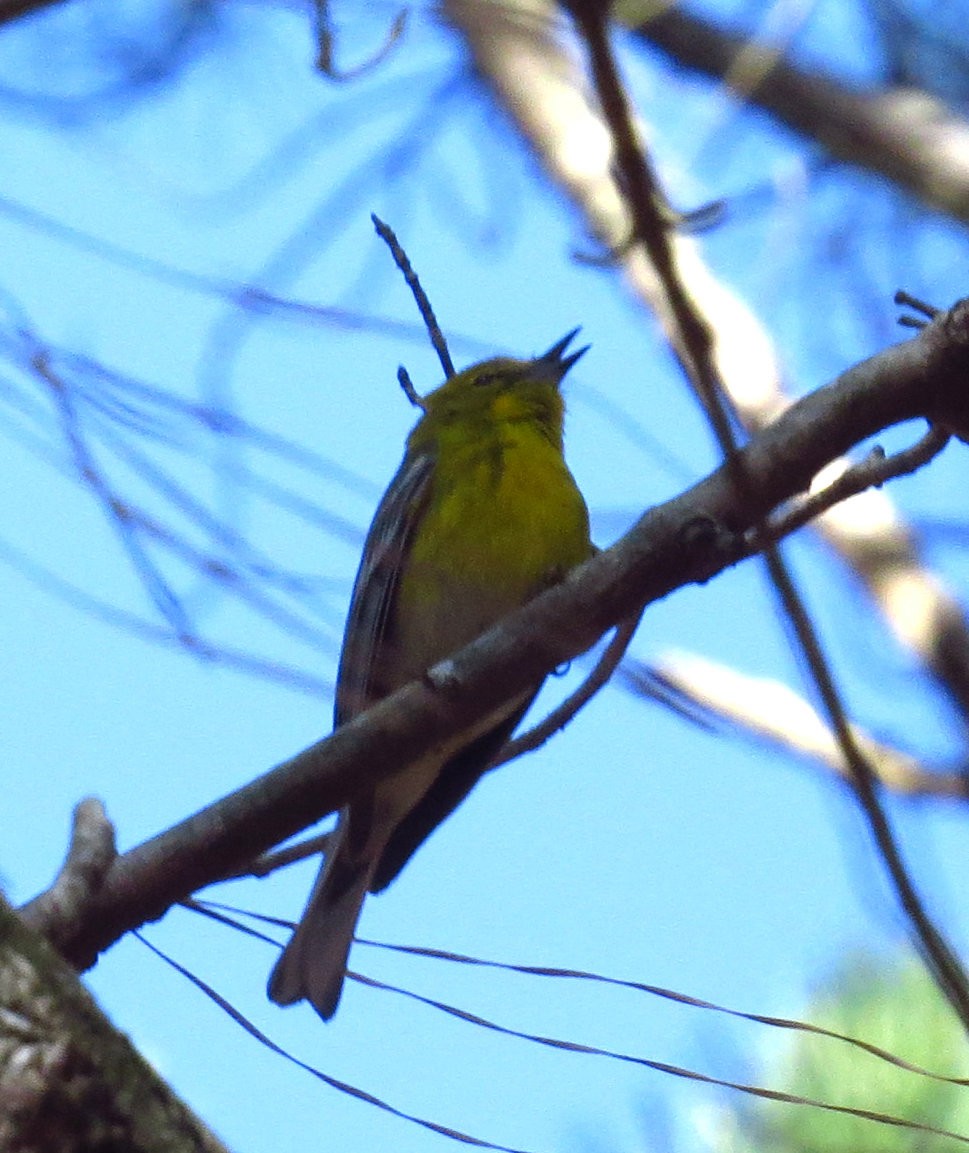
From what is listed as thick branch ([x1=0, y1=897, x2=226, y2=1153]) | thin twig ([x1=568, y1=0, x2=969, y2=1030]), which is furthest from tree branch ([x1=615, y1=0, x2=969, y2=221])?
thin twig ([x1=568, y1=0, x2=969, y2=1030])

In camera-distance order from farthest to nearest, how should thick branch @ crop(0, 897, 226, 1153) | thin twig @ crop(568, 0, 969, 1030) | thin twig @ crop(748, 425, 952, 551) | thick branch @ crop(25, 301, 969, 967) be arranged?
1. thin twig @ crop(748, 425, 952, 551)
2. thick branch @ crop(25, 301, 969, 967)
3. thick branch @ crop(0, 897, 226, 1153)
4. thin twig @ crop(568, 0, 969, 1030)

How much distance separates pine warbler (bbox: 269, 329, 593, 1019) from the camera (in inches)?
155

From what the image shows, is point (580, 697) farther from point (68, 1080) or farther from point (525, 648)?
point (68, 1080)

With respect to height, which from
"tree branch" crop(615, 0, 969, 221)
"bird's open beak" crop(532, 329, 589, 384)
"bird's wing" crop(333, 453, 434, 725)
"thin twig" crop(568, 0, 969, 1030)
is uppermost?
"tree branch" crop(615, 0, 969, 221)

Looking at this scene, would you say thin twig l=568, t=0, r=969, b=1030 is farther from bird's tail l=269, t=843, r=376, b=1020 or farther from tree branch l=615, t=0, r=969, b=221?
tree branch l=615, t=0, r=969, b=221

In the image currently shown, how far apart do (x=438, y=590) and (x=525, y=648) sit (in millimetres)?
1403

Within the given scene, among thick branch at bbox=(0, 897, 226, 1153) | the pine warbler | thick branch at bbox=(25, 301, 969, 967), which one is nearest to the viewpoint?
thick branch at bbox=(0, 897, 226, 1153)

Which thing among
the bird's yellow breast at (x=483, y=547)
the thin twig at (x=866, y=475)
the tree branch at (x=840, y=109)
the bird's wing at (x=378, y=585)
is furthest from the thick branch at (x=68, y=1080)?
the tree branch at (x=840, y=109)

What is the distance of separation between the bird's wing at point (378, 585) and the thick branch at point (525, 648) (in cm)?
118

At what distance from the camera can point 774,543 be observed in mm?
1168

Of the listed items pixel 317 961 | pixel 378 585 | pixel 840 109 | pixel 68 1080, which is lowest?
pixel 68 1080

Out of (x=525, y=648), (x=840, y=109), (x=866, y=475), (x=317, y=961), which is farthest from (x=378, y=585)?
(x=840, y=109)

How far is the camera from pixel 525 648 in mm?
2666

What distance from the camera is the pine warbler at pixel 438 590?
3938 mm
